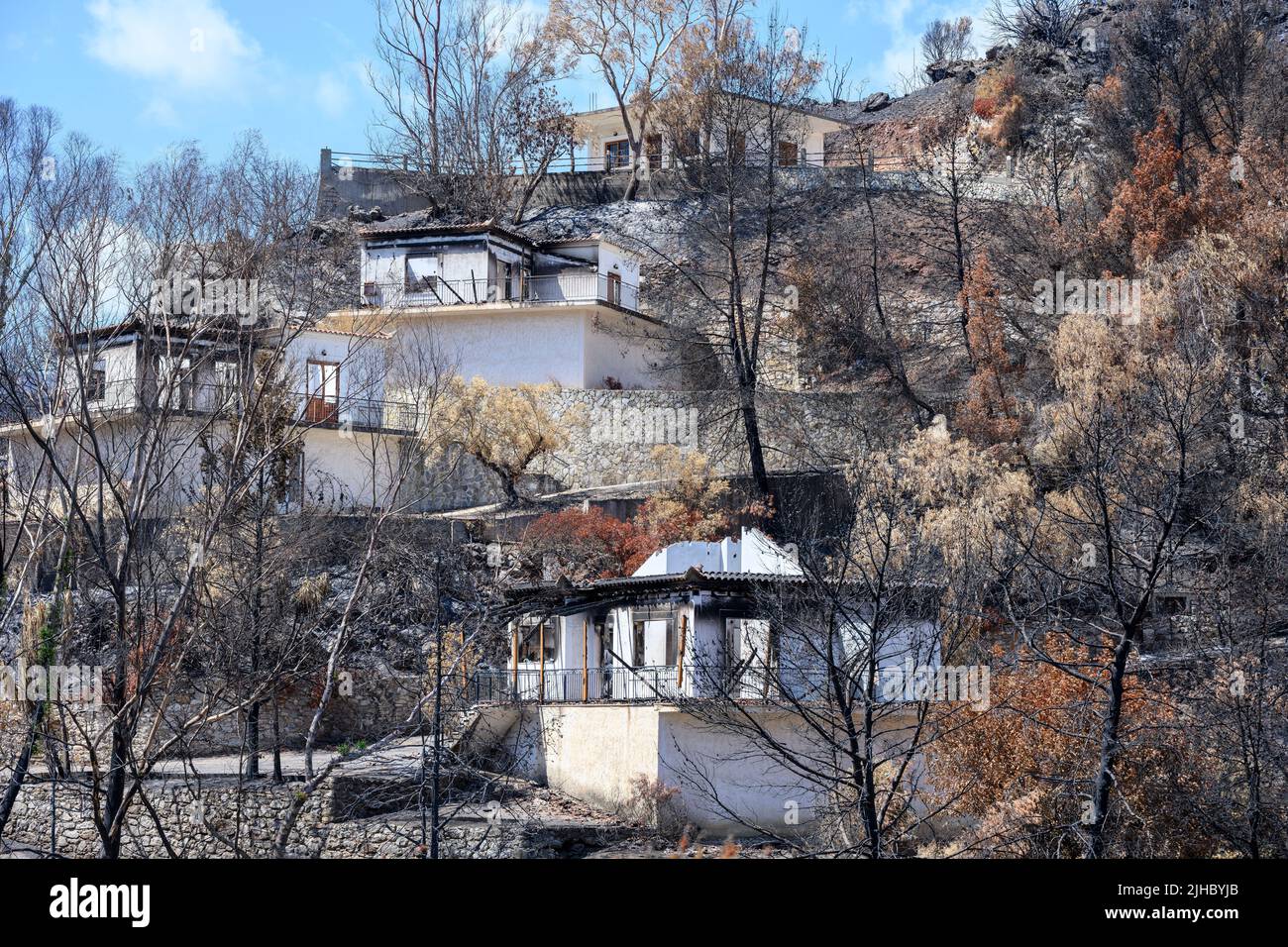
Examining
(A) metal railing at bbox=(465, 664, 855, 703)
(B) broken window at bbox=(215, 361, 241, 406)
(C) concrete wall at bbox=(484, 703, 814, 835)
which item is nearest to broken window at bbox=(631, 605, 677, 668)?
(A) metal railing at bbox=(465, 664, 855, 703)

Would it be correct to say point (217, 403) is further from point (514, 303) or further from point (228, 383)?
point (514, 303)

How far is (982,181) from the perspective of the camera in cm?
4591

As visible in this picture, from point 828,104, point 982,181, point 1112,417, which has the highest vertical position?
point 828,104

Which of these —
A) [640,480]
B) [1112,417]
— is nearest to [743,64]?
[640,480]

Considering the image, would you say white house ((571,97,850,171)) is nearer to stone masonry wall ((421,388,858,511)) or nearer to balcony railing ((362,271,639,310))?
balcony railing ((362,271,639,310))
